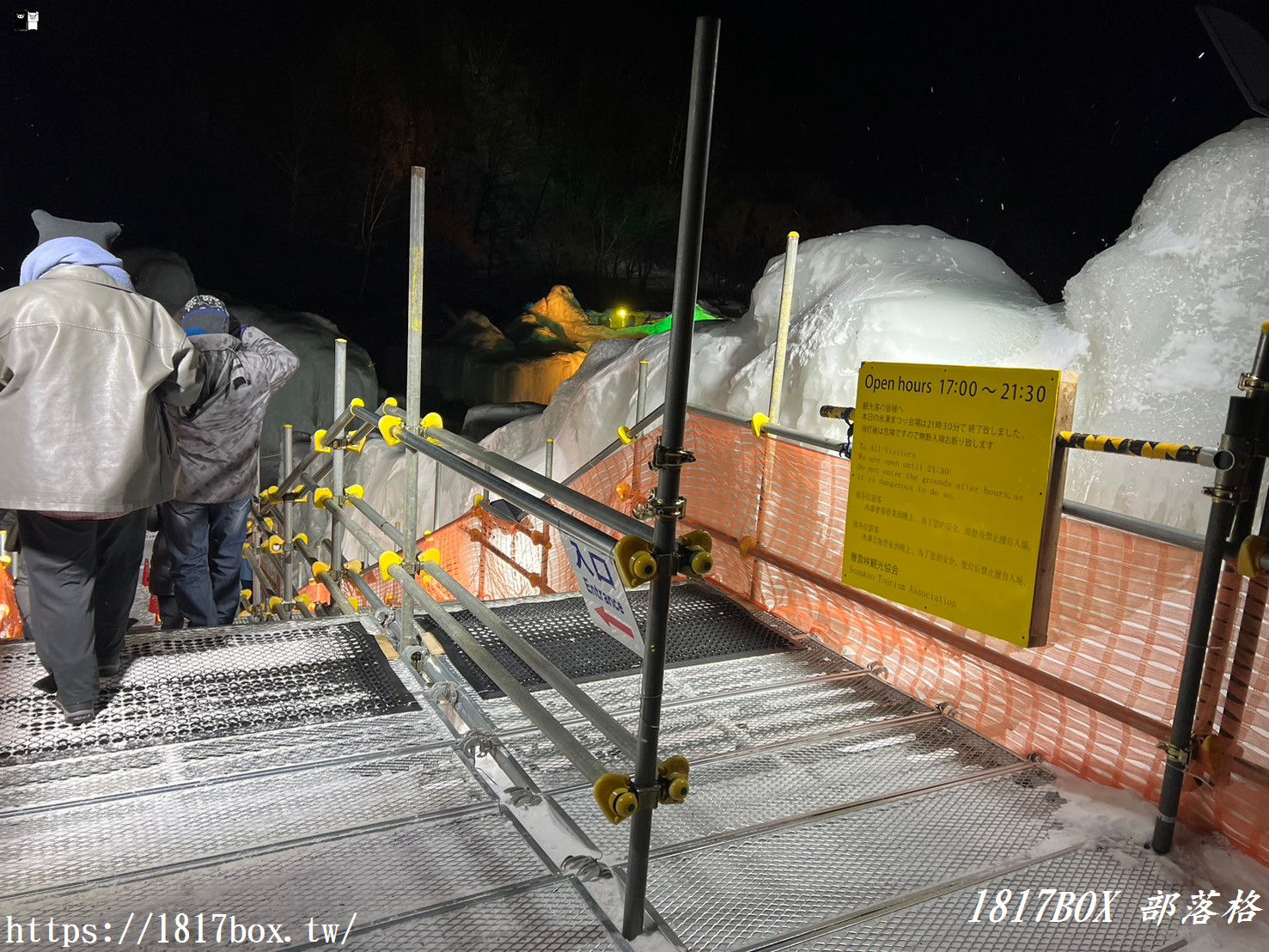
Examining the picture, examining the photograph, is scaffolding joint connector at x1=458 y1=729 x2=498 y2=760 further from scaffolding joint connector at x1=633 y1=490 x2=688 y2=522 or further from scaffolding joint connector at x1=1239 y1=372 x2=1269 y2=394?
scaffolding joint connector at x1=1239 y1=372 x2=1269 y2=394

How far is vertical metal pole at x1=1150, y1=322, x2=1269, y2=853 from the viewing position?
2107mm

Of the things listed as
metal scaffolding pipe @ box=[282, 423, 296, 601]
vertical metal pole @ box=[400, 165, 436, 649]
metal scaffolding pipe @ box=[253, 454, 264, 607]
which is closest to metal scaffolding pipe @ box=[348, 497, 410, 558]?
vertical metal pole @ box=[400, 165, 436, 649]

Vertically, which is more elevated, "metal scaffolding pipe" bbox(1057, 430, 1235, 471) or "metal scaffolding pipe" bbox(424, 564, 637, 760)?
"metal scaffolding pipe" bbox(1057, 430, 1235, 471)

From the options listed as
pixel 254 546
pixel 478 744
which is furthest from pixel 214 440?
pixel 254 546

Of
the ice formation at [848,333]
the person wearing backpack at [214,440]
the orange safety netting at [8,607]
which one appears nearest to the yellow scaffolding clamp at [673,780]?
the person wearing backpack at [214,440]

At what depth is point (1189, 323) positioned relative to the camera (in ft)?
15.3

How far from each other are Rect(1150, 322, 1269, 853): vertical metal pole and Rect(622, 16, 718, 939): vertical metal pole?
1473 mm

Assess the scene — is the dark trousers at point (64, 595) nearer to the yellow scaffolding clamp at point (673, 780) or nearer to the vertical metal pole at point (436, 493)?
the yellow scaffolding clamp at point (673, 780)

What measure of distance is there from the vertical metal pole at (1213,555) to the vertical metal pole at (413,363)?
2318 mm

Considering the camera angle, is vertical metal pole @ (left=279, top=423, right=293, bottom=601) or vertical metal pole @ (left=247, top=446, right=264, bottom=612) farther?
vertical metal pole @ (left=247, top=446, right=264, bottom=612)

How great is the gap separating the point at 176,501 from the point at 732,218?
27465mm

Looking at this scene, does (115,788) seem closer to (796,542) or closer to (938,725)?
(938,725)

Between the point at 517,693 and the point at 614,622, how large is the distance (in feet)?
2.09

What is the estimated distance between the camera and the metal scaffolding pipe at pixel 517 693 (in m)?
1.90
